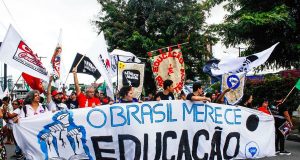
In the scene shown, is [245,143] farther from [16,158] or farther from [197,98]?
[16,158]

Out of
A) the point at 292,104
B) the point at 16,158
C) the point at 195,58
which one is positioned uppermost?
the point at 195,58

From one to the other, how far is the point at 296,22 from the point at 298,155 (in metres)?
12.7

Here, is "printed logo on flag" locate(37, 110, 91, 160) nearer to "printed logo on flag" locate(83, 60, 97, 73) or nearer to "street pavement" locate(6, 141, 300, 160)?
"printed logo on flag" locate(83, 60, 97, 73)

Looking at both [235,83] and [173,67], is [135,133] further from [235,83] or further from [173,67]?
[173,67]

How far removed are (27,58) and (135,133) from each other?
2.38 m

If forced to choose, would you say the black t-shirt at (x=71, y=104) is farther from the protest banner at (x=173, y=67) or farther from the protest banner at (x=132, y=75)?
the protest banner at (x=173, y=67)

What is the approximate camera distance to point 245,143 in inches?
325

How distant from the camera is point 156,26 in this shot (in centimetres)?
3206

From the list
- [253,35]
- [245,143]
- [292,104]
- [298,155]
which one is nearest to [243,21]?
[253,35]

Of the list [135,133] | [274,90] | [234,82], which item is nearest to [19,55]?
[135,133]

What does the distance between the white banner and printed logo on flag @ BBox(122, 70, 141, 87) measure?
3698 mm

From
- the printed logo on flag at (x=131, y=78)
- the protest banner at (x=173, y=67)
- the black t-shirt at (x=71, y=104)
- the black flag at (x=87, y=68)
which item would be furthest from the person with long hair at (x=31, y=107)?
the protest banner at (x=173, y=67)

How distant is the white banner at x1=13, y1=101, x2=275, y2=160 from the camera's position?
293 inches

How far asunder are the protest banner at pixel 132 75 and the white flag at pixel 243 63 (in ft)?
6.86
